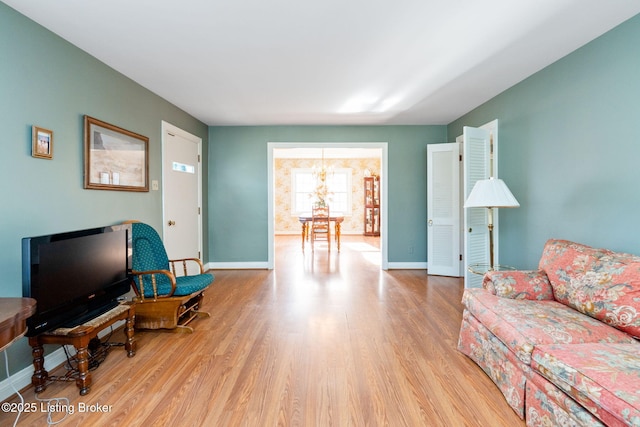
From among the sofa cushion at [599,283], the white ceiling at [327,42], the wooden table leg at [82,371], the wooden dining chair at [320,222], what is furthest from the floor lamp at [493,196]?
the wooden dining chair at [320,222]

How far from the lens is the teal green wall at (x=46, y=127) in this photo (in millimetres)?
1874

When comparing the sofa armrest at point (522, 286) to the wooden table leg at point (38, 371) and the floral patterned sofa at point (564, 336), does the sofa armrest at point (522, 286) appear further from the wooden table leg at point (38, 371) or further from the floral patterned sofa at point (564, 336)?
the wooden table leg at point (38, 371)

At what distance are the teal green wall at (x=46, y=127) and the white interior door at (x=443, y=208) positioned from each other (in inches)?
156

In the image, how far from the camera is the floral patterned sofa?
1.25 metres

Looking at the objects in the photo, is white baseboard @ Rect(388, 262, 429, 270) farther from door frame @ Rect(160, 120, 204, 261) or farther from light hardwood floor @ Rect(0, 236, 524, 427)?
door frame @ Rect(160, 120, 204, 261)

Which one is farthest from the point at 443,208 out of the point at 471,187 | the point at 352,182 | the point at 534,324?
the point at 352,182

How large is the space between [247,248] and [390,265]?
2403 millimetres

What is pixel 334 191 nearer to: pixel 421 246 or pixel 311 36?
pixel 421 246

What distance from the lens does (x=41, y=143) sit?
2072 mm

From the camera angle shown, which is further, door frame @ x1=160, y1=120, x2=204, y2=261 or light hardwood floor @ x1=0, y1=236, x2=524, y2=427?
door frame @ x1=160, y1=120, x2=204, y2=261

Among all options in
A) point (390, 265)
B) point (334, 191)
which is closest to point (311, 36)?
point (390, 265)

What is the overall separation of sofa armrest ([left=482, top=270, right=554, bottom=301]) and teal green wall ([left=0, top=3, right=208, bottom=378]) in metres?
3.26

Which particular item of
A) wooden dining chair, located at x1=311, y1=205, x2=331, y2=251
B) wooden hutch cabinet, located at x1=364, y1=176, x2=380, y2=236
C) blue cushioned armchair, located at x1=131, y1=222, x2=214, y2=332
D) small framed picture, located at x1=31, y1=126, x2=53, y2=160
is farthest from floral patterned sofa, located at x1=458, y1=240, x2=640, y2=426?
wooden hutch cabinet, located at x1=364, y1=176, x2=380, y2=236

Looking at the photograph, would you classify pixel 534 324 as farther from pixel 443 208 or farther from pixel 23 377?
pixel 23 377
